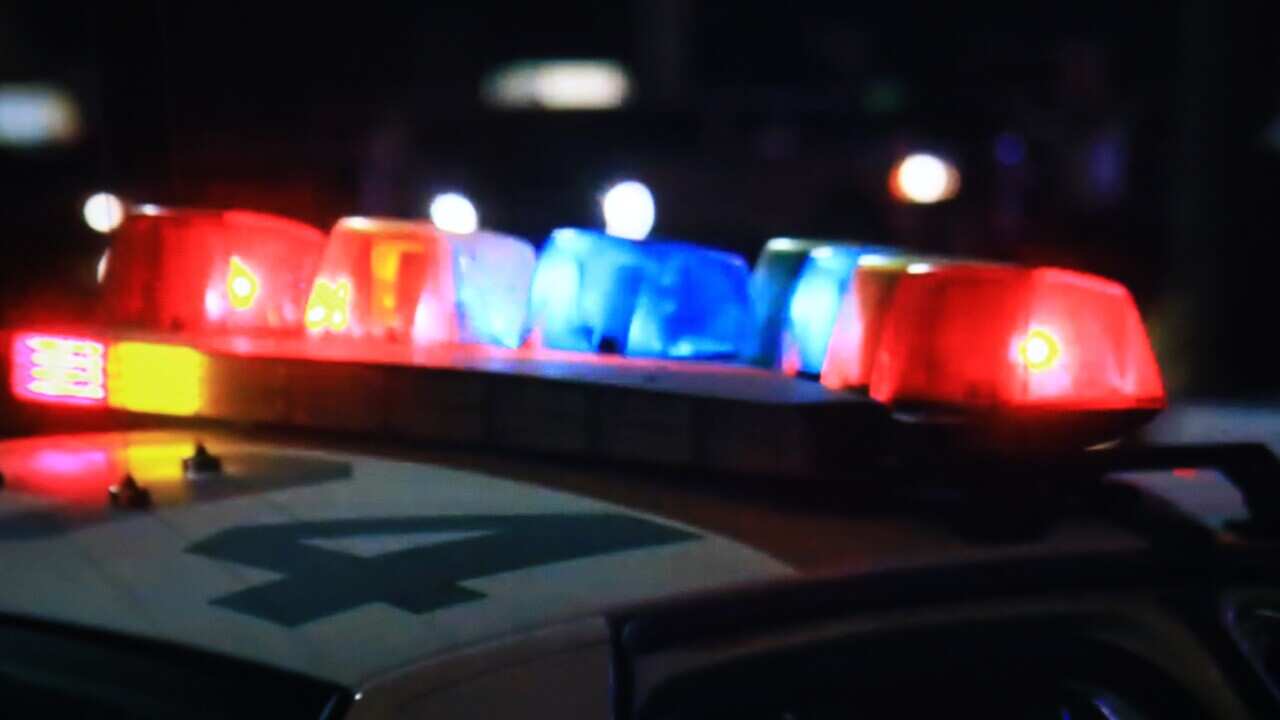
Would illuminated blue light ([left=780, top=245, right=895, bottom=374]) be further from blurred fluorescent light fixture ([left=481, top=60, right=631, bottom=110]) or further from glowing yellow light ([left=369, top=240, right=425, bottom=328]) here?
blurred fluorescent light fixture ([left=481, top=60, right=631, bottom=110])

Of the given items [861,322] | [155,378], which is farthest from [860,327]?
[155,378]

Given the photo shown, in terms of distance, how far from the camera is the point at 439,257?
2277mm

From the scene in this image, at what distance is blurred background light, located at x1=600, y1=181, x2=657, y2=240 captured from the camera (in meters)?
2.38

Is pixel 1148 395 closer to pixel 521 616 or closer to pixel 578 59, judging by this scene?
pixel 521 616

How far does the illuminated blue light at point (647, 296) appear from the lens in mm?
2146

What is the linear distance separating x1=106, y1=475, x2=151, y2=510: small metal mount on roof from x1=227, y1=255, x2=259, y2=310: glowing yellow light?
0.52 meters

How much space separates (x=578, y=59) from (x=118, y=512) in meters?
19.9

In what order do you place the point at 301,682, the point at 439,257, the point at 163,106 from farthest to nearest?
the point at 163,106, the point at 439,257, the point at 301,682

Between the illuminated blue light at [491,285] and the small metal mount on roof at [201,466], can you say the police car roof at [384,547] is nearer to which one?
the small metal mount on roof at [201,466]

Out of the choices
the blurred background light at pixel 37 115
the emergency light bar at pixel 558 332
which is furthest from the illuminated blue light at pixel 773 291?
the blurred background light at pixel 37 115

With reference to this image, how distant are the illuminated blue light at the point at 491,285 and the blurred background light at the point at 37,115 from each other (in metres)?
19.1

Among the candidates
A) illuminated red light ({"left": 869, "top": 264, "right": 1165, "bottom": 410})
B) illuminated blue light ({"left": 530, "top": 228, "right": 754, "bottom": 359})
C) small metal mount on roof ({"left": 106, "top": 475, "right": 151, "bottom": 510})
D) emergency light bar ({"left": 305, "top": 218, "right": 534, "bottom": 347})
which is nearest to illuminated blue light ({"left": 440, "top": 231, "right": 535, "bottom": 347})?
emergency light bar ({"left": 305, "top": 218, "right": 534, "bottom": 347})

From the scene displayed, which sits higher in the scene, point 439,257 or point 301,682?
point 439,257

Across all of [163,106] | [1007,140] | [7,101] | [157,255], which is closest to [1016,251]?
[1007,140]
